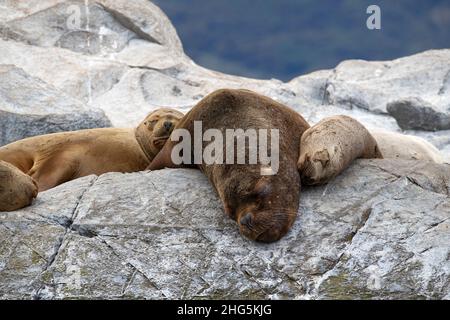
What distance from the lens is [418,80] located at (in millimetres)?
16516

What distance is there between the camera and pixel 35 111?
464 inches

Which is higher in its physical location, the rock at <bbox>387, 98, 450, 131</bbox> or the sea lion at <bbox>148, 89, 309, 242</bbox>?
the sea lion at <bbox>148, 89, 309, 242</bbox>

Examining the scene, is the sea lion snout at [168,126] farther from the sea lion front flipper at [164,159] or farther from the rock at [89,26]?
the rock at [89,26]

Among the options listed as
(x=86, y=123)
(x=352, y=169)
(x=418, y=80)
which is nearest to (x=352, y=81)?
(x=418, y=80)

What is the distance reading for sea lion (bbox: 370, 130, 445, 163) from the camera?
32.1ft

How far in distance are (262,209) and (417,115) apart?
8.58 metres

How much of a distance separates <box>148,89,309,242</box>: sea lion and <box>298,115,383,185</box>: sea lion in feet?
0.32

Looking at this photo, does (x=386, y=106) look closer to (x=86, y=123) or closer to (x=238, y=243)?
(x=86, y=123)

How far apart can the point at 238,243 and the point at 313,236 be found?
0.53 meters

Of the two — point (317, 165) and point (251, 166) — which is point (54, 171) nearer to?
point (251, 166)

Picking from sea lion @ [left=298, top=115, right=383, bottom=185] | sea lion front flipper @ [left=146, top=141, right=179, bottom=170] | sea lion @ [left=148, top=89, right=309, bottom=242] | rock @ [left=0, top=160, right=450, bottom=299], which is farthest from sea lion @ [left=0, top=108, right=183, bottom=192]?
sea lion @ [left=298, top=115, right=383, bottom=185]

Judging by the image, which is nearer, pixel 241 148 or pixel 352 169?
pixel 241 148

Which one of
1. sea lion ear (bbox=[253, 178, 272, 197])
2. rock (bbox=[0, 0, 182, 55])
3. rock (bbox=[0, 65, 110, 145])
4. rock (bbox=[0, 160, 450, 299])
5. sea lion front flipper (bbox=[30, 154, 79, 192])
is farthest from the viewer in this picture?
rock (bbox=[0, 0, 182, 55])

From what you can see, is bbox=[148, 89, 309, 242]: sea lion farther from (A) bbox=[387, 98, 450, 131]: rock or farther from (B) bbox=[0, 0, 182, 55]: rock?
(B) bbox=[0, 0, 182, 55]: rock
